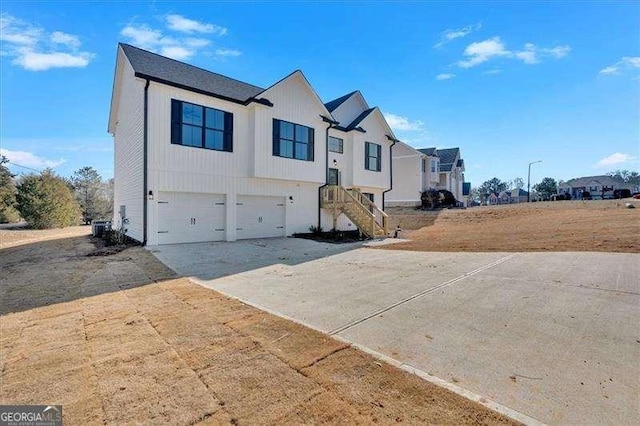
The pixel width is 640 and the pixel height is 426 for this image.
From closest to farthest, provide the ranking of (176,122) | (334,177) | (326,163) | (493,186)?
(176,122), (326,163), (334,177), (493,186)

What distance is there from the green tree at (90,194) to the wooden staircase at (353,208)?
33735mm

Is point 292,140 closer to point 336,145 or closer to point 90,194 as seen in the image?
point 336,145

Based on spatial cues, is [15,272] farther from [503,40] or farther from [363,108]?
[363,108]

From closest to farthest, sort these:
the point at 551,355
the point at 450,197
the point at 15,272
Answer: the point at 551,355 < the point at 15,272 < the point at 450,197

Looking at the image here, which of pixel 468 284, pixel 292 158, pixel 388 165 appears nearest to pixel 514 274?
pixel 468 284

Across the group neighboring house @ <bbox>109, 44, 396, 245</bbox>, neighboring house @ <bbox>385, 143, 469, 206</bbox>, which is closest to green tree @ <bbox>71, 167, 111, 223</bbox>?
neighboring house @ <bbox>109, 44, 396, 245</bbox>

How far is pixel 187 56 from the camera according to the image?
16016mm

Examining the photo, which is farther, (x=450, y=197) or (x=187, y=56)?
(x=450, y=197)

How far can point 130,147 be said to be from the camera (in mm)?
14781

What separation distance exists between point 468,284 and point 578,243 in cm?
758

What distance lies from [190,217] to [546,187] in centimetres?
9150

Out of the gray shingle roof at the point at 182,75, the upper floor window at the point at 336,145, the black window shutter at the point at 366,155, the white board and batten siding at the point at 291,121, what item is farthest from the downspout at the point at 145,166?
the black window shutter at the point at 366,155

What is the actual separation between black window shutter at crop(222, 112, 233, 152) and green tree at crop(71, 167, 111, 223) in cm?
3229

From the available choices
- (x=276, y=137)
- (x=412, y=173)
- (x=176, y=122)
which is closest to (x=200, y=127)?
(x=176, y=122)
